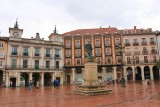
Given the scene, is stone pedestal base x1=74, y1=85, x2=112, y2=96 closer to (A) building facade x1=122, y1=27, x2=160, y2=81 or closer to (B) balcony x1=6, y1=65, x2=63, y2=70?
(B) balcony x1=6, y1=65, x2=63, y2=70

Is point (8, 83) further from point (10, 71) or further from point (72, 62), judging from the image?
point (72, 62)

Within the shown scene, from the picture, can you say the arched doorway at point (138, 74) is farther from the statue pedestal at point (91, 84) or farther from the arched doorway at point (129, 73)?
the statue pedestal at point (91, 84)

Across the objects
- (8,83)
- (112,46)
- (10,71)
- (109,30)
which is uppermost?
(109,30)

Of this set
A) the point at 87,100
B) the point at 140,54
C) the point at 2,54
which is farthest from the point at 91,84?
the point at 140,54

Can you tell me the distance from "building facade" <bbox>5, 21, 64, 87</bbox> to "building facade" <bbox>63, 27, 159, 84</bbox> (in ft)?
14.6

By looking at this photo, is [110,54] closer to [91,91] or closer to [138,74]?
[138,74]

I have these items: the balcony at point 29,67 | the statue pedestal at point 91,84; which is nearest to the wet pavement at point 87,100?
the statue pedestal at point 91,84

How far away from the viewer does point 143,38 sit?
55.0m

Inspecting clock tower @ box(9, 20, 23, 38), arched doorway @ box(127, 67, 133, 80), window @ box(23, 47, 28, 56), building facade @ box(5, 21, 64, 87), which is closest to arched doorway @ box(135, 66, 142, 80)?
Answer: arched doorway @ box(127, 67, 133, 80)

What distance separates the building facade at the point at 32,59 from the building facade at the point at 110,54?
4453mm

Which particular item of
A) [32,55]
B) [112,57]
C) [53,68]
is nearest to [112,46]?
[112,57]

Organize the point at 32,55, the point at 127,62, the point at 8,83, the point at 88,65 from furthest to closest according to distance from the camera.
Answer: the point at 127,62 → the point at 32,55 → the point at 8,83 → the point at 88,65

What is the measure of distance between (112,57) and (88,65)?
125 ft

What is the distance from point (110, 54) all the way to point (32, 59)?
77.6ft
